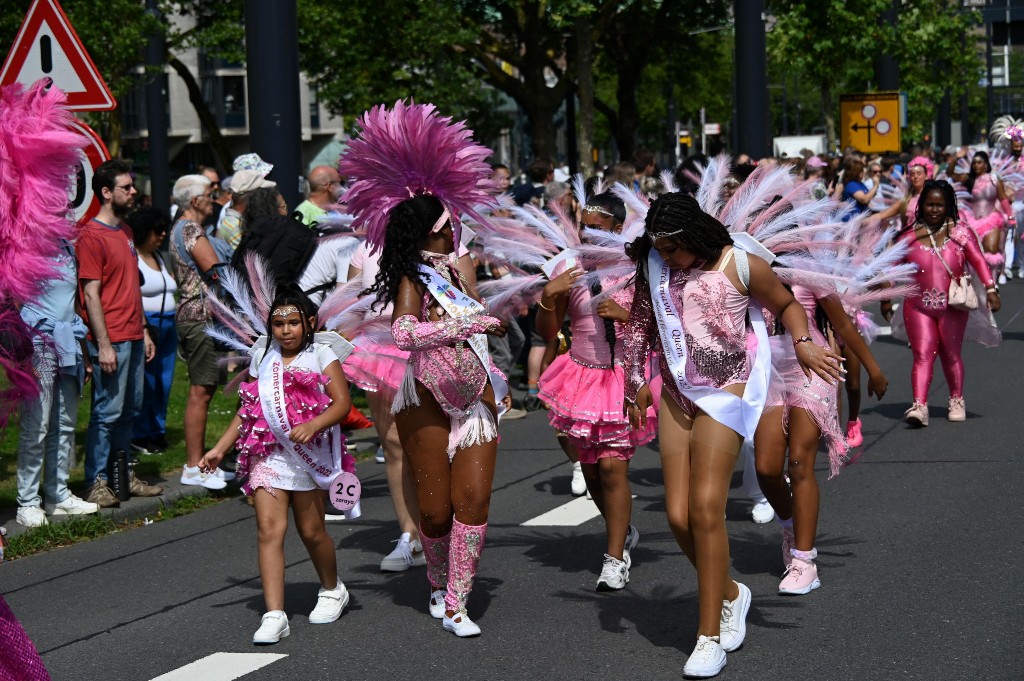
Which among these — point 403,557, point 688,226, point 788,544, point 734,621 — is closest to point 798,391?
point 788,544

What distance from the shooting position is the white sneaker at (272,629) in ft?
19.4

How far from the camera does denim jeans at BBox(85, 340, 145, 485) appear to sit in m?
8.67

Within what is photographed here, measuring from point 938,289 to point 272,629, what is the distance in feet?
21.9

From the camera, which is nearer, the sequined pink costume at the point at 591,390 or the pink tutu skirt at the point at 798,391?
the pink tutu skirt at the point at 798,391

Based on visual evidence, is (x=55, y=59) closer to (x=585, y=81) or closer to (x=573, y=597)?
(x=573, y=597)

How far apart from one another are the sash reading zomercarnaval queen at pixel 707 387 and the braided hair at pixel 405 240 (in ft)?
3.04

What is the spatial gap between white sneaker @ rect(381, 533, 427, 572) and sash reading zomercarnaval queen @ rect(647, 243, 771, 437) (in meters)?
2.17

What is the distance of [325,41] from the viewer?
83.2ft

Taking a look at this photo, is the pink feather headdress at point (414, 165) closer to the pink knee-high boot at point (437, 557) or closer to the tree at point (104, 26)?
the pink knee-high boot at point (437, 557)

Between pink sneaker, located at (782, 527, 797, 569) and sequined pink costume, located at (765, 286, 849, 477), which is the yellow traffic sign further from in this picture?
pink sneaker, located at (782, 527, 797, 569)

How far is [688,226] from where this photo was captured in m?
5.39

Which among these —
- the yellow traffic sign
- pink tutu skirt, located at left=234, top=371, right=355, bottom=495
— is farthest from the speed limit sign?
the yellow traffic sign

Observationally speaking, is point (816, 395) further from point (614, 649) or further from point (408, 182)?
point (408, 182)

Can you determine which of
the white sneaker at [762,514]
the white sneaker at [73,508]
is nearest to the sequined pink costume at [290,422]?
the white sneaker at [73,508]
